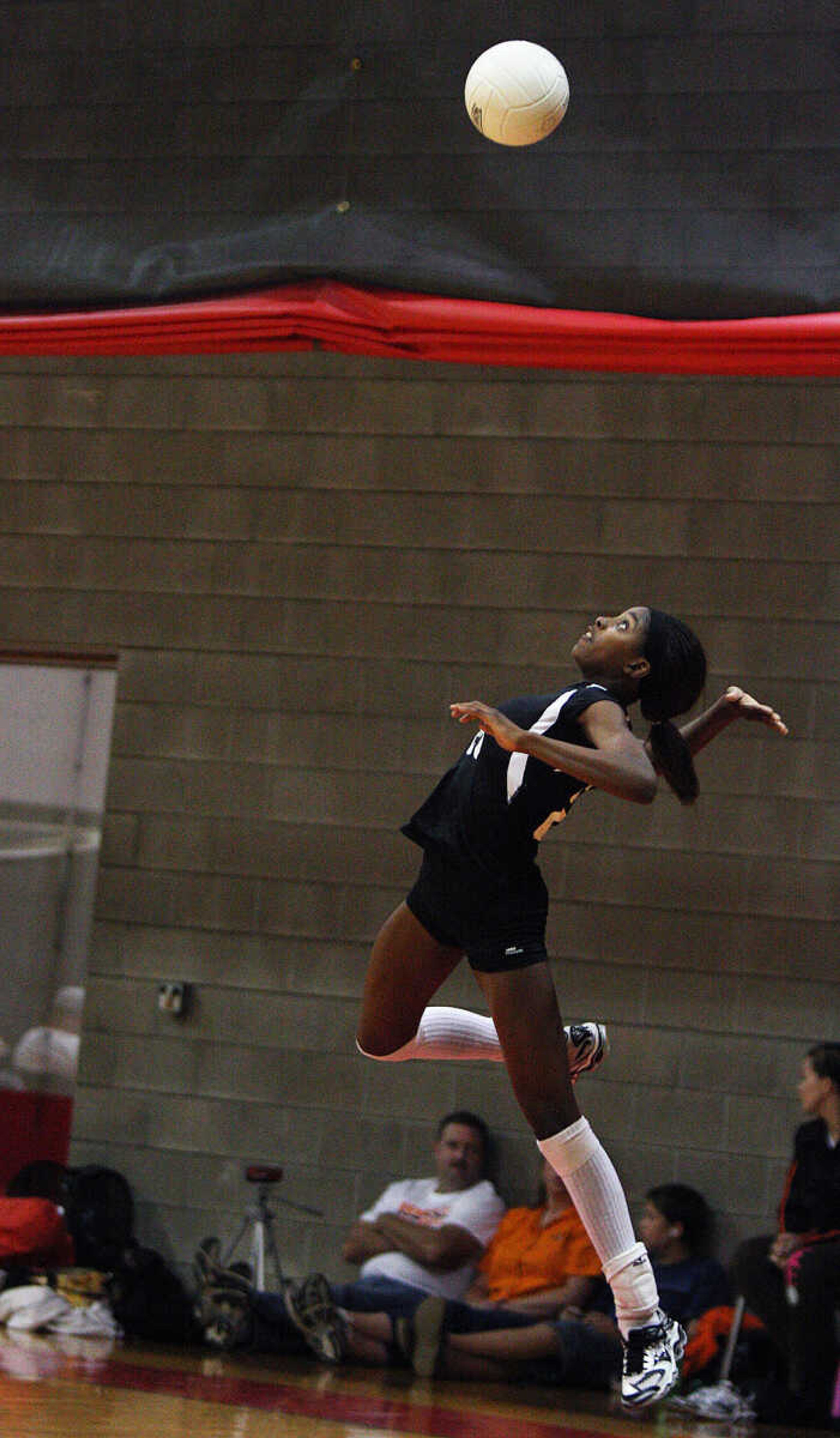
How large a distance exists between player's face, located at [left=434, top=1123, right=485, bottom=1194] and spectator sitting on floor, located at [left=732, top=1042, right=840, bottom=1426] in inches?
46.0

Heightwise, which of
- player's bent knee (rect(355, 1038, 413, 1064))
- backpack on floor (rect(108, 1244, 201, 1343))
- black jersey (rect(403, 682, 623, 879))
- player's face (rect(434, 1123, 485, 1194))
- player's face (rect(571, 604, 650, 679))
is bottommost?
backpack on floor (rect(108, 1244, 201, 1343))

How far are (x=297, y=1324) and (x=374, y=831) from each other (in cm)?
207

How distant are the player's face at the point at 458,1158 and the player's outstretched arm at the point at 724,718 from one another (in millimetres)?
3155

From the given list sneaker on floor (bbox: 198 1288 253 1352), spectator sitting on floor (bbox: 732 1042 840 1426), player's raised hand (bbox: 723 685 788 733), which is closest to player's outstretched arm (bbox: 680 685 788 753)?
player's raised hand (bbox: 723 685 788 733)

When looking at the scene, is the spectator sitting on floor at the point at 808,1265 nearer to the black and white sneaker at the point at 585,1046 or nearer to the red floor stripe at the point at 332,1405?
the red floor stripe at the point at 332,1405

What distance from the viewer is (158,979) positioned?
25.3 feet

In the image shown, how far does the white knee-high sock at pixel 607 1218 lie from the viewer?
3.82 meters

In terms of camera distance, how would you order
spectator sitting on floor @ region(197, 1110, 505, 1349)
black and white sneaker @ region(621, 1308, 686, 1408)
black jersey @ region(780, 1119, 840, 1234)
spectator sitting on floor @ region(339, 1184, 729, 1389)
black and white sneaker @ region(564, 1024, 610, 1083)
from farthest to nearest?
spectator sitting on floor @ region(197, 1110, 505, 1349) → spectator sitting on floor @ region(339, 1184, 729, 1389) → black jersey @ region(780, 1119, 840, 1234) → black and white sneaker @ region(564, 1024, 610, 1083) → black and white sneaker @ region(621, 1308, 686, 1408)

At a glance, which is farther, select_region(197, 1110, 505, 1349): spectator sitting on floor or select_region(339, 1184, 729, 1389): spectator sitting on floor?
select_region(197, 1110, 505, 1349): spectator sitting on floor

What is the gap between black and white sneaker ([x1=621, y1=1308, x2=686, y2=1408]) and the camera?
3727 mm

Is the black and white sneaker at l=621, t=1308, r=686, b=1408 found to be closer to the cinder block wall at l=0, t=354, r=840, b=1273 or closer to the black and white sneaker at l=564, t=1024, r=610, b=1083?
the black and white sneaker at l=564, t=1024, r=610, b=1083

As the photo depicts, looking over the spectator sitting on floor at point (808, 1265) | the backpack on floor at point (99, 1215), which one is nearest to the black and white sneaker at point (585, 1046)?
the spectator sitting on floor at point (808, 1265)

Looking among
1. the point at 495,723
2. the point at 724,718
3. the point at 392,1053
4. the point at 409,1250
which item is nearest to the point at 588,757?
the point at 495,723

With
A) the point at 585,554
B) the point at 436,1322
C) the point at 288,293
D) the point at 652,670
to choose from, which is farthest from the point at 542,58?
the point at 436,1322
